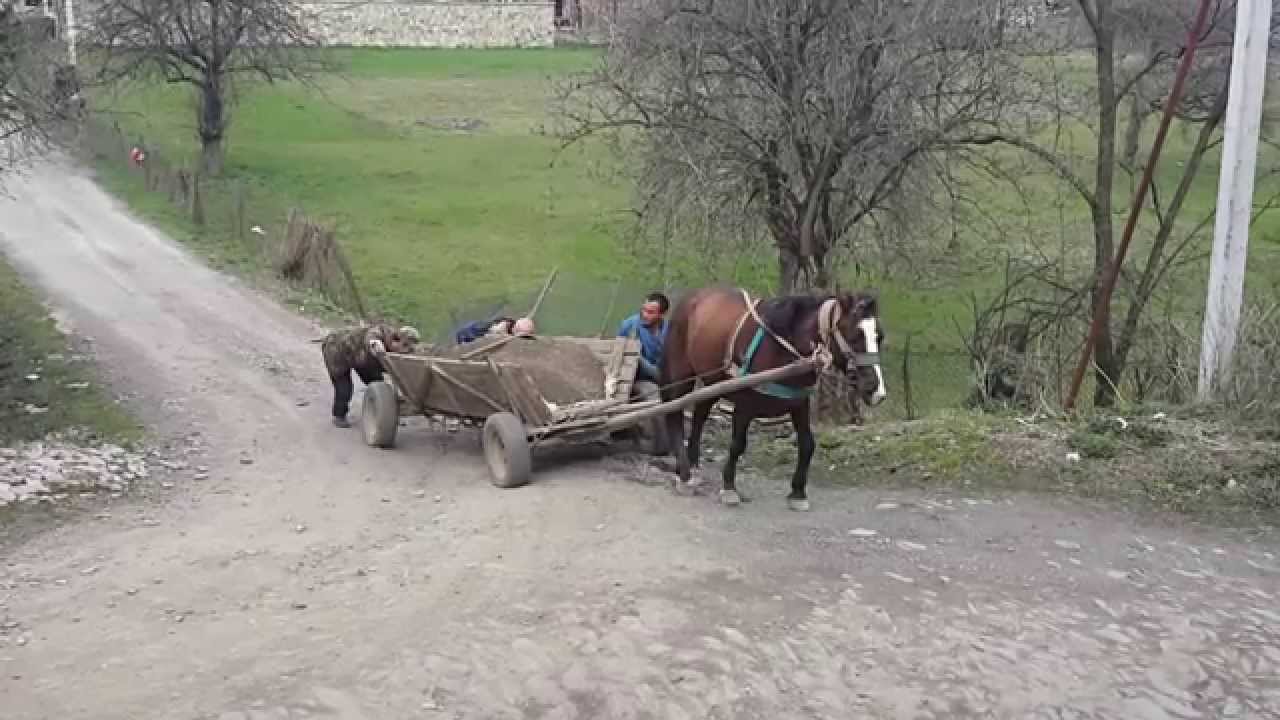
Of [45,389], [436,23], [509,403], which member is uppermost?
[436,23]

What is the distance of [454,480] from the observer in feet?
32.1

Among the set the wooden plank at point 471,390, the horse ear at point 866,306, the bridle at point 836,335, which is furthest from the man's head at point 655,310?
the horse ear at point 866,306

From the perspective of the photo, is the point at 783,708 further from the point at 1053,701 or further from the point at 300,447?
the point at 300,447

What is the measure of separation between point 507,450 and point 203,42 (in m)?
25.5

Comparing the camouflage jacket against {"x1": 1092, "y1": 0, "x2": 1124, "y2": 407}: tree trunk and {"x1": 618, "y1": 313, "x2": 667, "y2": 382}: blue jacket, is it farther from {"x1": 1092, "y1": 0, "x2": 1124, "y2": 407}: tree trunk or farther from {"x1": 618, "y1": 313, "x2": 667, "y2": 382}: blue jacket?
{"x1": 1092, "y1": 0, "x2": 1124, "y2": 407}: tree trunk

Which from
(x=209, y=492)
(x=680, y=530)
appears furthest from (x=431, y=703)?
(x=209, y=492)

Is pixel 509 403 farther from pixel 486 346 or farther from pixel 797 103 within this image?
pixel 797 103

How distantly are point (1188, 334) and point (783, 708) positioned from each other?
7765 mm

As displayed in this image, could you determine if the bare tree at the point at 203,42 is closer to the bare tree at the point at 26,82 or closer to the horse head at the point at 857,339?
the bare tree at the point at 26,82

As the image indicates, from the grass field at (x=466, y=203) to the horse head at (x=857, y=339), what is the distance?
253 inches

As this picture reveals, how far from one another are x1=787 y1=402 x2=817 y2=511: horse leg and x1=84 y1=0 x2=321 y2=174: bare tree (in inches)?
1019

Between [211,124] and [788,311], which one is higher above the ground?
[211,124]

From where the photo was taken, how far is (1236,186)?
10.4 m

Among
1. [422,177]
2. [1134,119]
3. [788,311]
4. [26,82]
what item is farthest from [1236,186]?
[422,177]
